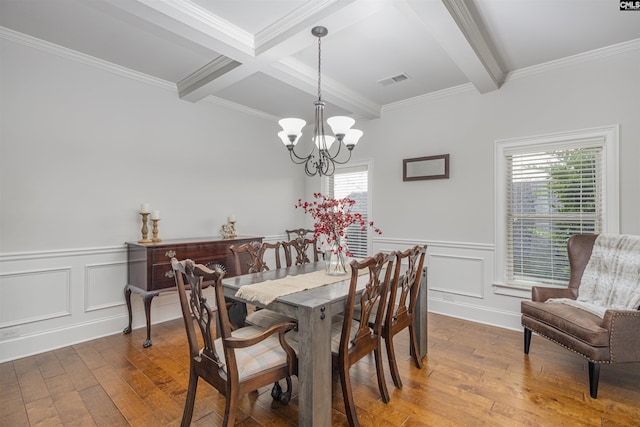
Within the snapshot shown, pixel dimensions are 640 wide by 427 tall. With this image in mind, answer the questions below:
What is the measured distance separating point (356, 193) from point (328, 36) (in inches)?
101

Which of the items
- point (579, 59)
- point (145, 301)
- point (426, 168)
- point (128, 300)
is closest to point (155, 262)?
point (145, 301)

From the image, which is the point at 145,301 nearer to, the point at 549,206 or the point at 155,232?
the point at 155,232

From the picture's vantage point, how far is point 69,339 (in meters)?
3.08

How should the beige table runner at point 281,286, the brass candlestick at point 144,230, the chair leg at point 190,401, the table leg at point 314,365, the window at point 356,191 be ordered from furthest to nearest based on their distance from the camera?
the window at point 356,191, the brass candlestick at point 144,230, the beige table runner at point 281,286, the chair leg at point 190,401, the table leg at point 314,365

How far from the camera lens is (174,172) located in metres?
3.84

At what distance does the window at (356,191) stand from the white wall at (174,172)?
0.75 feet

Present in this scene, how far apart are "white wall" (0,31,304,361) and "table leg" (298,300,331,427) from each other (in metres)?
2.64

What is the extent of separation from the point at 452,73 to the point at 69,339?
4.72m

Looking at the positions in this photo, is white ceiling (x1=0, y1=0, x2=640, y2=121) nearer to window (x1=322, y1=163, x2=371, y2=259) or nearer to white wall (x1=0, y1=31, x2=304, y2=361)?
white wall (x1=0, y1=31, x2=304, y2=361)

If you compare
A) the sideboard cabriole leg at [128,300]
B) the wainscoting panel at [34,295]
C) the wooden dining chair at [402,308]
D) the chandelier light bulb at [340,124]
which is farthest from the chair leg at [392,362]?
the wainscoting panel at [34,295]

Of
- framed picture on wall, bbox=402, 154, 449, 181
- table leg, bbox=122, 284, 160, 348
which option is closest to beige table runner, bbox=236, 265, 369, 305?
table leg, bbox=122, 284, 160, 348

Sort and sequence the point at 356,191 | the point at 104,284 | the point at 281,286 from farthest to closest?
the point at 356,191 < the point at 104,284 < the point at 281,286

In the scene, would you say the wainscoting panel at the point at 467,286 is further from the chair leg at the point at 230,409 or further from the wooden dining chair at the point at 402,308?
the chair leg at the point at 230,409

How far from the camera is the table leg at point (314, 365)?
1684 millimetres
